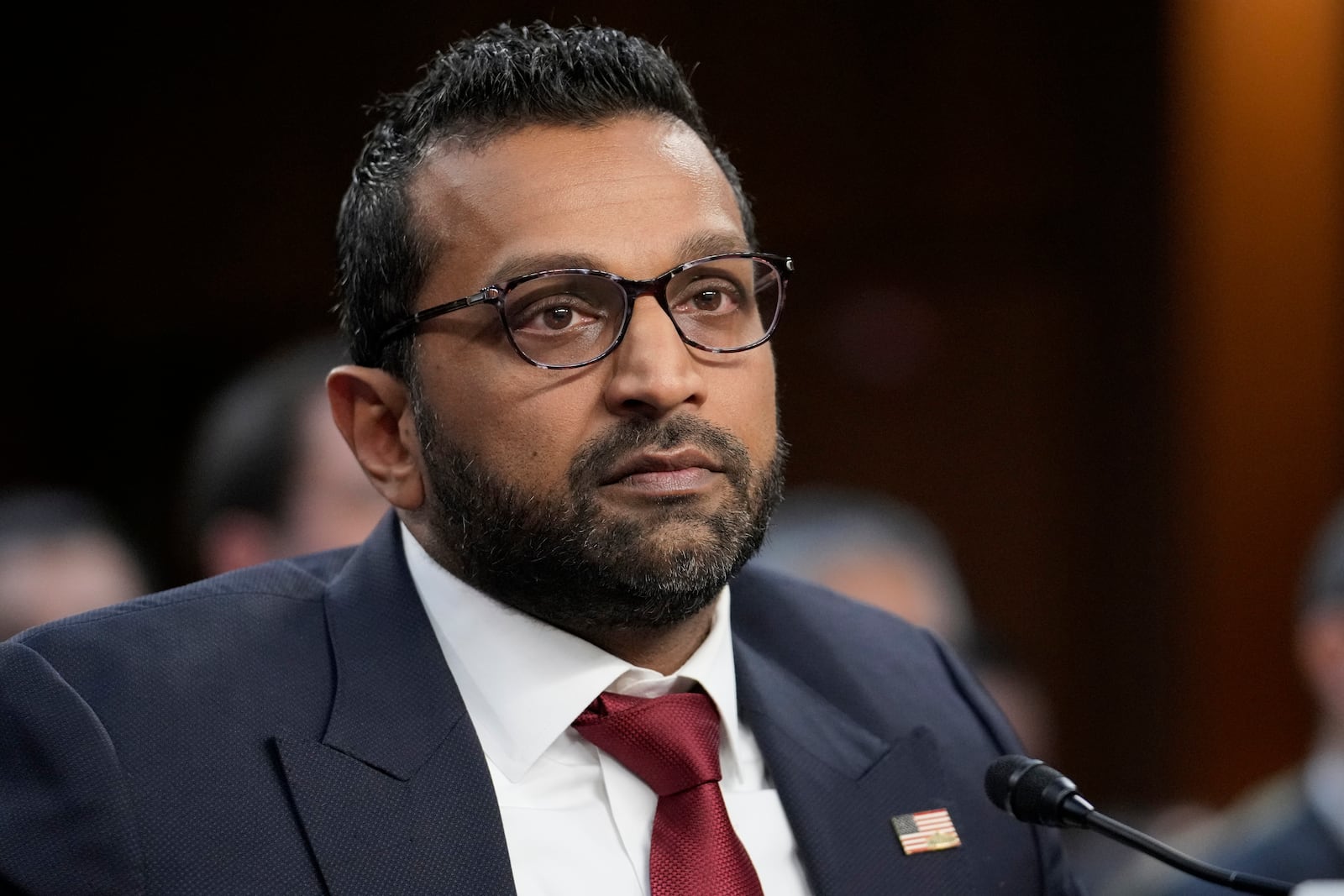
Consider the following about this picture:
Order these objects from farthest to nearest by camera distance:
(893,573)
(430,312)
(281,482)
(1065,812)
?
(893,573) → (281,482) → (430,312) → (1065,812)

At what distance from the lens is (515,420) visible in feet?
6.02

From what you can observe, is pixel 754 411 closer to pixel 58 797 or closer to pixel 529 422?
pixel 529 422

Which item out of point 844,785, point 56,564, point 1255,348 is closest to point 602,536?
point 844,785

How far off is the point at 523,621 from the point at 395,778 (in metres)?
0.24

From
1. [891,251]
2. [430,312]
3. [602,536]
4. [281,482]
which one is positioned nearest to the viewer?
[602,536]

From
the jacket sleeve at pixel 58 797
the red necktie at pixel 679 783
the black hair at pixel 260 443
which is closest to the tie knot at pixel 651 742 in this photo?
the red necktie at pixel 679 783

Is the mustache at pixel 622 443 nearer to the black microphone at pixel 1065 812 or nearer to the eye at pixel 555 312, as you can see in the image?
the eye at pixel 555 312

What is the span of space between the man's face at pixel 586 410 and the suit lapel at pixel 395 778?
0.13 meters

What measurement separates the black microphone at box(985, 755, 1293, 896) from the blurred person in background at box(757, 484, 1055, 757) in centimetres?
178

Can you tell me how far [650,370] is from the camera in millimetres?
1808

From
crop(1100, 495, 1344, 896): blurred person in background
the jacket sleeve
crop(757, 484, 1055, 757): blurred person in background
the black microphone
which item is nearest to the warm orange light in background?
crop(757, 484, 1055, 757): blurred person in background

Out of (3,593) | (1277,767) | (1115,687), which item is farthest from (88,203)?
(1277,767)

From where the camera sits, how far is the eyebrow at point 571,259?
184cm

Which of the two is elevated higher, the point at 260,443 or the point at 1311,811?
the point at 260,443
